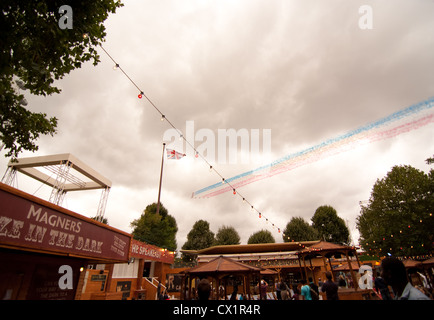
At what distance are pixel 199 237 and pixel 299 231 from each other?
62.8 feet

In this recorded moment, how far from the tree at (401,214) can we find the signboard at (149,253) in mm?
23821

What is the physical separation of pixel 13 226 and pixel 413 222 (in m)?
30.9

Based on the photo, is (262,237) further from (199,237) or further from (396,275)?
(396,275)

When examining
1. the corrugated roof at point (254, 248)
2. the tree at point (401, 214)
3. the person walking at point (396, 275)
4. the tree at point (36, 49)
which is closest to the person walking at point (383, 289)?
the person walking at point (396, 275)

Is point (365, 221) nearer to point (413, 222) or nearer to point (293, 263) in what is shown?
point (413, 222)

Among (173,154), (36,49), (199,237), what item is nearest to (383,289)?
(36,49)

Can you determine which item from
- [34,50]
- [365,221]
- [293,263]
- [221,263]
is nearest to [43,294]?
[221,263]

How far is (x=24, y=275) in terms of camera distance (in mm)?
6254

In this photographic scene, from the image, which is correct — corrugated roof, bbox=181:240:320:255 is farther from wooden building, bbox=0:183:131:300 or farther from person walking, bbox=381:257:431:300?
person walking, bbox=381:257:431:300

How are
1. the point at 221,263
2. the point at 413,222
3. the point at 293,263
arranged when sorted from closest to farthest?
1. the point at 221,263
2. the point at 413,222
3. the point at 293,263

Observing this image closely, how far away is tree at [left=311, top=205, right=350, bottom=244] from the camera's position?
123 feet

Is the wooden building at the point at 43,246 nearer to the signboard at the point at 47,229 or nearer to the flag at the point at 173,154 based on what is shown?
the signboard at the point at 47,229

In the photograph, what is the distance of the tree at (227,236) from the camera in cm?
4066
